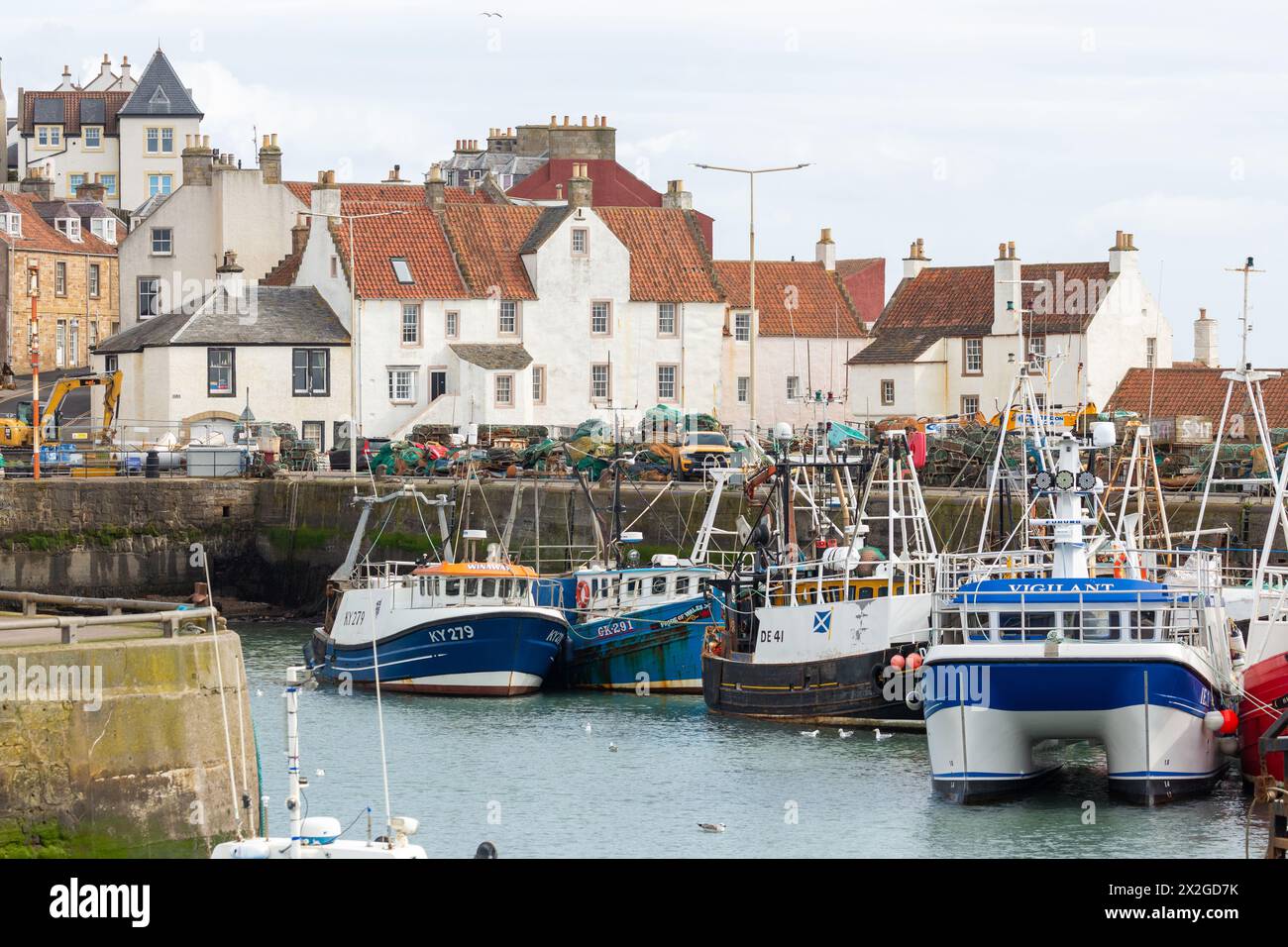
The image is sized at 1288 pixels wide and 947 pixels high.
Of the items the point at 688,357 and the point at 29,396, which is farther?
the point at 29,396

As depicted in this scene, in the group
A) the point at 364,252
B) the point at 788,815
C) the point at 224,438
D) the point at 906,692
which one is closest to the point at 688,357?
the point at 364,252

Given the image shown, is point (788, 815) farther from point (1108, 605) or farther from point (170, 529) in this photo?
point (170, 529)

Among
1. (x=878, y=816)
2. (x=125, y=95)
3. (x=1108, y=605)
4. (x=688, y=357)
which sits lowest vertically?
(x=878, y=816)

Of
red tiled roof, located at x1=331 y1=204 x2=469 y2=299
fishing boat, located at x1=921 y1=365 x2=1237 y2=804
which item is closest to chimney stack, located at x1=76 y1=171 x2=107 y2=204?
red tiled roof, located at x1=331 y1=204 x2=469 y2=299

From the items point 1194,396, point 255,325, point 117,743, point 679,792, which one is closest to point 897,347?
point 1194,396

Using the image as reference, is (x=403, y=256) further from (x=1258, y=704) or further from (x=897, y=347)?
(x=1258, y=704)

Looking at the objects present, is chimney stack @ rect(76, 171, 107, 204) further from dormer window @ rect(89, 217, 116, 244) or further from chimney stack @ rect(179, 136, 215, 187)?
chimney stack @ rect(179, 136, 215, 187)

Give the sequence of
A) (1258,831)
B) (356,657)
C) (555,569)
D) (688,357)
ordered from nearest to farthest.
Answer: (1258,831) < (356,657) < (555,569) < (688,357)

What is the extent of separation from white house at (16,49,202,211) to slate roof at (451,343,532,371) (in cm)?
4111

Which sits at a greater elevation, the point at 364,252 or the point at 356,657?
the point at 364,252

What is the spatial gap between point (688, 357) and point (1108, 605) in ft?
125

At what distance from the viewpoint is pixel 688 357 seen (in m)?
65.0
